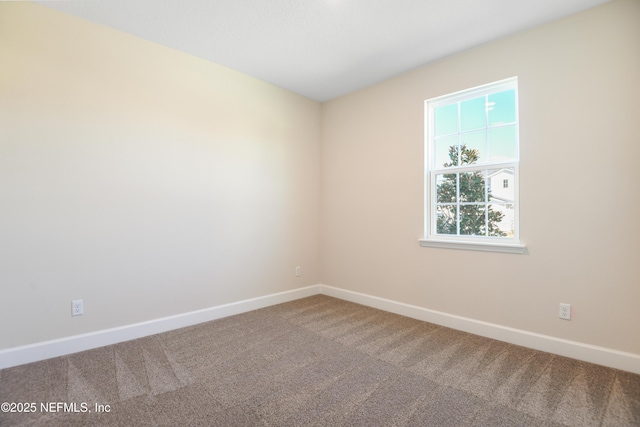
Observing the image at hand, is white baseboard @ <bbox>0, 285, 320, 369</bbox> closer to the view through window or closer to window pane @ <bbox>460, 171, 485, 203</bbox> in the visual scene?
the view through window

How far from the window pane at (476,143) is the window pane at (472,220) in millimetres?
451

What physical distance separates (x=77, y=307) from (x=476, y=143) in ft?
12.4

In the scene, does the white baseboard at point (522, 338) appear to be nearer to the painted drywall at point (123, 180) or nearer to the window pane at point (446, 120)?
A: the painted drywall at point (123, 180)

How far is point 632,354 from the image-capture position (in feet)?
6.90

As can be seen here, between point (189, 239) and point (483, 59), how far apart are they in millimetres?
3284

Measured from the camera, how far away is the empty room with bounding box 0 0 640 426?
1.94 metres

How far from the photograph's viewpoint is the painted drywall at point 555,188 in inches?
84.8

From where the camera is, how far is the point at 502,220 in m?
2.76

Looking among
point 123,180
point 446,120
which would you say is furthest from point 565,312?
point 123,180

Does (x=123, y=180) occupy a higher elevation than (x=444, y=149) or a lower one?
lower

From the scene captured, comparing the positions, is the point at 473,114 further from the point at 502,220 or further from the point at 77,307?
the point at 77,307

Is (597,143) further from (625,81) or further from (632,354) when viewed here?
(632,354)

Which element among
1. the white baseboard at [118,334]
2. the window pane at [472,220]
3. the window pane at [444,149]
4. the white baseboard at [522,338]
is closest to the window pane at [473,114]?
the window pane at [444,149]

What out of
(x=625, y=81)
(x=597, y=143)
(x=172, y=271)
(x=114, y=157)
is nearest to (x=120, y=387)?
(x=172, y=271)
